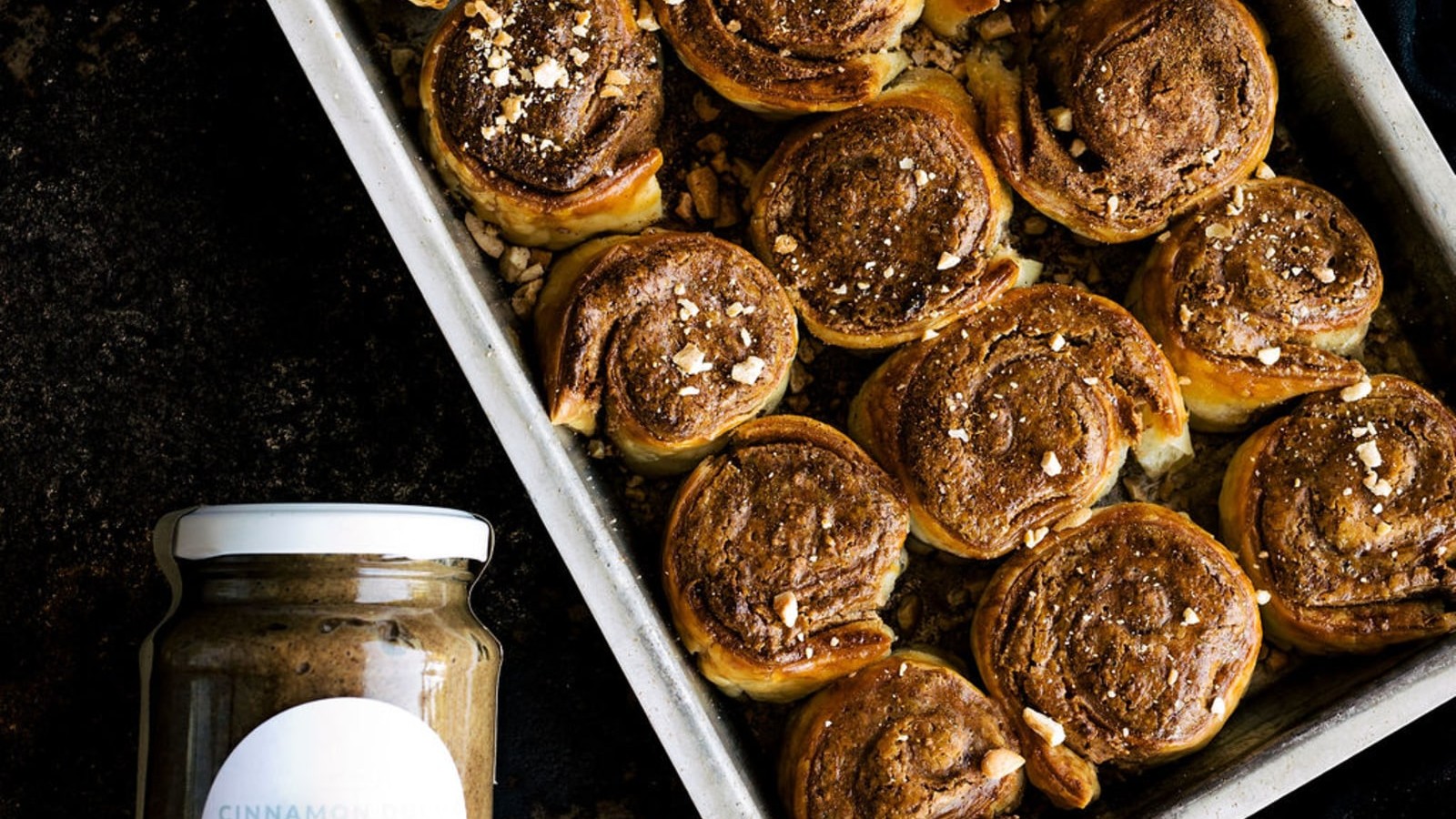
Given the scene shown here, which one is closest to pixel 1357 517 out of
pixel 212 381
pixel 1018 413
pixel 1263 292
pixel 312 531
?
pixel 1263 292

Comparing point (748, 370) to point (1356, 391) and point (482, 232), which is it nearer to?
point (482, 232)

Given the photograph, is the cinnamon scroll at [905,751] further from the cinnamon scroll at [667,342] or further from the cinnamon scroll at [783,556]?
the cinnamon scroll at [667,342]

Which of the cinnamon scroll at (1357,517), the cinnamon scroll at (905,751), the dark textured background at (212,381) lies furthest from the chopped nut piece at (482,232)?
the cinnamon scroll at (1357,517)

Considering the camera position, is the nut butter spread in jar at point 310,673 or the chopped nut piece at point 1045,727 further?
the chopped nut piece at point 1045,727

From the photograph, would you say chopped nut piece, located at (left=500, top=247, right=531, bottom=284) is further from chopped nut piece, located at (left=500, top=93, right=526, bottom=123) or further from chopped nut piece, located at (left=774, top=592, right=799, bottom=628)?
chopped nut piece, located at (left=774, top=592, right=799, bottom=628)

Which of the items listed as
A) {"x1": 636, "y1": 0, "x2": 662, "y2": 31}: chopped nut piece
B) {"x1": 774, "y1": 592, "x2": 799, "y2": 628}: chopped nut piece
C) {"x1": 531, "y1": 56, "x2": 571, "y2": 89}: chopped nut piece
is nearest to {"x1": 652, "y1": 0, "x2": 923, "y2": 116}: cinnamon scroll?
{"x1": 636, "y1": 0, "x2": 662, "y2": 31}: chopped nut piece

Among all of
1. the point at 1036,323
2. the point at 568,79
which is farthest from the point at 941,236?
the point at 568,79
